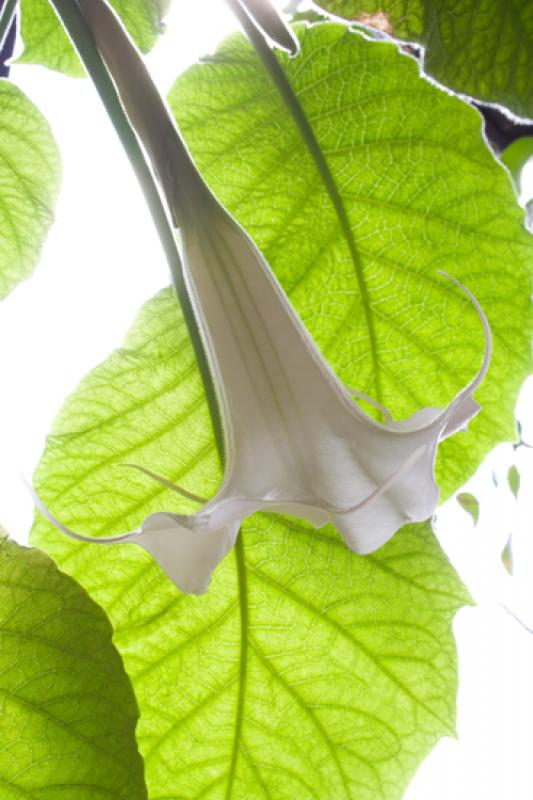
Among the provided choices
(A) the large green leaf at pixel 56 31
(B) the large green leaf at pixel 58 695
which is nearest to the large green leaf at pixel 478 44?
(A) the large green leaf at pixel 56 31

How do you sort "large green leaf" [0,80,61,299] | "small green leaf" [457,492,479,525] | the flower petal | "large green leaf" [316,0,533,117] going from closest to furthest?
the flower petal
"large green leaf" [316,0,533,117]
"large green leaf" [0,80,61,299]
"small green leaf" [457,492,479,525]

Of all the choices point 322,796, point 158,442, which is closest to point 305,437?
point 158,442

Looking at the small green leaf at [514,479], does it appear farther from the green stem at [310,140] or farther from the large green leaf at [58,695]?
the large green leaf at [58,695]

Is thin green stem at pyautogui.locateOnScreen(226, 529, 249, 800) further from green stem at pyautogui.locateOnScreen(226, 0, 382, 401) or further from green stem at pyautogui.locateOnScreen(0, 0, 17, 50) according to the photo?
green stem at pyautogui.locateOnScreen(0, 0, 17, 50)

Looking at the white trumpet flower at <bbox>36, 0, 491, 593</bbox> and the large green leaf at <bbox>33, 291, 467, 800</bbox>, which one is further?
the large green leaf at <bbox>33, 291, 467, 800</bbox>

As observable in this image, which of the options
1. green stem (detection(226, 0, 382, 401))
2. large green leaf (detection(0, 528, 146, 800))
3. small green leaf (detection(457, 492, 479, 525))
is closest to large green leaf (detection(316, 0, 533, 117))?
green stem (detection(226, 0, 382, 401))

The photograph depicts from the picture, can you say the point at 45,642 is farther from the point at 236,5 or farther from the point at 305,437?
the point at 236,5

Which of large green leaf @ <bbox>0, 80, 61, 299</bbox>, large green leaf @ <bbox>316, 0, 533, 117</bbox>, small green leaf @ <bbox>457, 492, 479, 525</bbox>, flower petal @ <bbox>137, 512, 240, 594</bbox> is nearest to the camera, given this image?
flower petal @ <bbox>137, 512, 240, 594</bbox>
